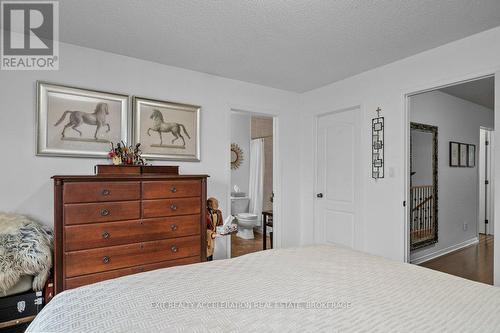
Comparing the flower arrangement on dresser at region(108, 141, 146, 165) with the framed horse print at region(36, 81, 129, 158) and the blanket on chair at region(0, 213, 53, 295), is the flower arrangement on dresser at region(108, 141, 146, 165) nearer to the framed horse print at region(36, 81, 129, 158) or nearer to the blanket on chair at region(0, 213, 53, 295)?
the framed horse print at region(36, 81, 129, 158)

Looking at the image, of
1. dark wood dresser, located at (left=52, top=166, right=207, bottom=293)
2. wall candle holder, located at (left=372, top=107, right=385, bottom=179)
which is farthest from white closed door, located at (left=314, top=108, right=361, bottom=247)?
dark wood dresser, located at (left=52, top=166, right=207, bottom=293)

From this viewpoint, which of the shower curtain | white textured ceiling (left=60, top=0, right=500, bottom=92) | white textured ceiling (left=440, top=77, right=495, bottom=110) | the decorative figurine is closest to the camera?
white textured ceiling (left=60, top=0, right=500, bottom=92)

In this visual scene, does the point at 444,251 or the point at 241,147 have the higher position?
the point at 241,147

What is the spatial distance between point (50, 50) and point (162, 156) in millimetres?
1394

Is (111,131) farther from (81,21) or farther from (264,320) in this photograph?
(264,320)

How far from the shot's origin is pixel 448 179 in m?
4.49

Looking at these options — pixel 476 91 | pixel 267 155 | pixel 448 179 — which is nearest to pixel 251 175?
pixel 267 155

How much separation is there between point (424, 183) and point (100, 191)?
4.24 m

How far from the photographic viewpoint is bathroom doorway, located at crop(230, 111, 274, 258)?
5480 mm

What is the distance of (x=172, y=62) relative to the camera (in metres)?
3.15

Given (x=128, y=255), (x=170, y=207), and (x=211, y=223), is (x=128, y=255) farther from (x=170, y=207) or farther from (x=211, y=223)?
(x=211, y=223)

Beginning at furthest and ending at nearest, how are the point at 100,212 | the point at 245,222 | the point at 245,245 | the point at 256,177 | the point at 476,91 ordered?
the point at 256,177, the point at 245,222, the point at 245,245, the point at 476,91, the point at 100,212

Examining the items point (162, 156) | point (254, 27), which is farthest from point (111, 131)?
point (254, 27)

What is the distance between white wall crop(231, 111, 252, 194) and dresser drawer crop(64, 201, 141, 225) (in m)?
4.25
